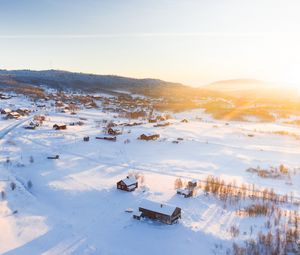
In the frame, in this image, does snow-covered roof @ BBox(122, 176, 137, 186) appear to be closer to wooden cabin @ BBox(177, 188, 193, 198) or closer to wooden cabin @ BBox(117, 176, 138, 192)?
wooden cabin @ BBox(117, 176, 138, 192)

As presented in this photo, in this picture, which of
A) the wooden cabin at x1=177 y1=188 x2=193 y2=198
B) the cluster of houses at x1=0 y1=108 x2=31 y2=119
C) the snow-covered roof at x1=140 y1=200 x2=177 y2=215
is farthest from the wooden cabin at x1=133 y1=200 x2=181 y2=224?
the cluster of houses at x1=0 y1=108 x2=31 y2=119

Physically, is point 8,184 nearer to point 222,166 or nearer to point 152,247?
point 152,247

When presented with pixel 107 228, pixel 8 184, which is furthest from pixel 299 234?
pixel 8 184

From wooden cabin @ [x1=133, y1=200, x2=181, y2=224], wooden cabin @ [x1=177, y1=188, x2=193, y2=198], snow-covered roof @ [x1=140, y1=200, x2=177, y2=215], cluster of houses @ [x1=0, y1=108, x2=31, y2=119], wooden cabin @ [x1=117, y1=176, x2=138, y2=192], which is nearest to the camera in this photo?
wooden cabin @ [x1=133, y1=200, x2=181, y2=224]

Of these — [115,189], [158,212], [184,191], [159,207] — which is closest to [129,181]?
[115,189]

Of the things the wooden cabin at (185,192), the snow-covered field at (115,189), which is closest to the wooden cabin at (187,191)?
the wooden cabin at (185,192)

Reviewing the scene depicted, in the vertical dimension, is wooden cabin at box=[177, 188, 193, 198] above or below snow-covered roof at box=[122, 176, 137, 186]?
below

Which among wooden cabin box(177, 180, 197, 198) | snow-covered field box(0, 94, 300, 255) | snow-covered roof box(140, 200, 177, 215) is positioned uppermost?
snow-covered roof box(140, 200, 177, 215)
